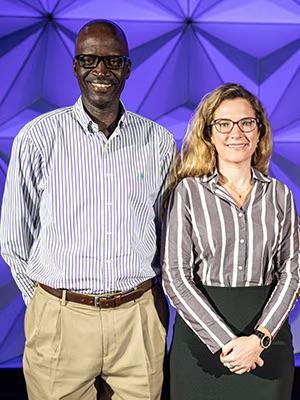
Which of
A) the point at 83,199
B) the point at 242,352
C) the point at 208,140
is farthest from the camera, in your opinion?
the point at 208,140

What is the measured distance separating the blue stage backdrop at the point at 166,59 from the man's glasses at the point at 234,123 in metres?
1.18

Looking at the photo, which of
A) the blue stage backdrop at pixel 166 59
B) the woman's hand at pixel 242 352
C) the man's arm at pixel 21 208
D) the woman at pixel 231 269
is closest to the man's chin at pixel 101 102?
the man's arm at pixel 21 208

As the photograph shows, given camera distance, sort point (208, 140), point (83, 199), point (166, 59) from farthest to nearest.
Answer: point (166, 59), point (208, 140), point (83, 199)

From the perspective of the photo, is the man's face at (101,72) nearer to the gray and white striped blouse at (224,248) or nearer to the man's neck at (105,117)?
the man's neck at (105,117)

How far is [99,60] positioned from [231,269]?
2.72 ft

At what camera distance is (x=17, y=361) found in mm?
3580

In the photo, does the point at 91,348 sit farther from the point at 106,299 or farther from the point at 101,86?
the point at 101,86

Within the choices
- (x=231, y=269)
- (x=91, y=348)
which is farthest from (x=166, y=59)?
(x=91, y=348)

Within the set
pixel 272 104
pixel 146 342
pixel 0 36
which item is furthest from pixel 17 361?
pixel 272 104

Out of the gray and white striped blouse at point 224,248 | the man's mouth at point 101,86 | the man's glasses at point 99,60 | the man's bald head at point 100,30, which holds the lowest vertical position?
the gray and white striped blouse at point 224,248

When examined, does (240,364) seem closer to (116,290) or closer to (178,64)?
(116,290)

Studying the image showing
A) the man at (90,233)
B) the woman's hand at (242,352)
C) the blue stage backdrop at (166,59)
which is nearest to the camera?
the woman's hand at (242,352)

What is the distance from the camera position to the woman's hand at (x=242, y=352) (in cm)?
211

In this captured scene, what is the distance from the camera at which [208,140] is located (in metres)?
2.35
